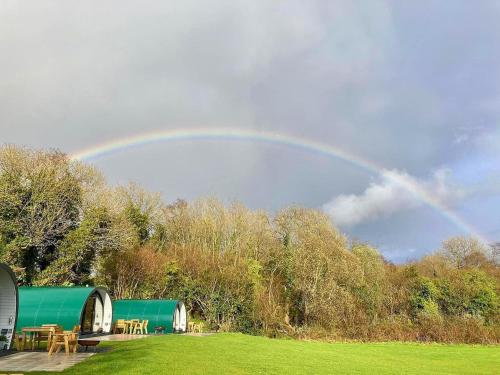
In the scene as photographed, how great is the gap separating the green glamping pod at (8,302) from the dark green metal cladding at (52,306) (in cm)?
554

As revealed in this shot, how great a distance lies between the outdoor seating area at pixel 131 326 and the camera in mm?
25344

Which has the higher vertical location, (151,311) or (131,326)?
(151,311)

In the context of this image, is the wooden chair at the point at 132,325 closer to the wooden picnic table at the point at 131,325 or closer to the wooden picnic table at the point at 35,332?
the wooden picnic table at the point at 131,325

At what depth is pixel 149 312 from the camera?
2739 centimetres

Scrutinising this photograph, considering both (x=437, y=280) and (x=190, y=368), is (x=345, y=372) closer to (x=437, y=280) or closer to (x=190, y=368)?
(x=190, y=368)

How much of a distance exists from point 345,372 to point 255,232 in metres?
29.2

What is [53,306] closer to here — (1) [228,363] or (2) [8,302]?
(2) [8,302]

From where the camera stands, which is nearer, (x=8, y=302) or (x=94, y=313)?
(x=8, y=302)

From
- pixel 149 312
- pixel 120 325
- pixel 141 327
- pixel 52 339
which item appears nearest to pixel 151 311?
pixel 149 312

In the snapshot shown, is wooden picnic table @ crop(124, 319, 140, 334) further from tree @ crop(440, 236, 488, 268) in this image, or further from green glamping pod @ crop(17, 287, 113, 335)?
tree @ crop(440, 236, 488, 268)

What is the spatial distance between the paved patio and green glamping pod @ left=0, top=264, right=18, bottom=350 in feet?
3.89

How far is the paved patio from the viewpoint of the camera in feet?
37.2

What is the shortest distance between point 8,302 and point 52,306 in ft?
20.2

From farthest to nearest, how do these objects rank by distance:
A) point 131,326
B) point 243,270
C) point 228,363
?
point 243,270 < point 131,326 < point 228,363
